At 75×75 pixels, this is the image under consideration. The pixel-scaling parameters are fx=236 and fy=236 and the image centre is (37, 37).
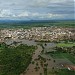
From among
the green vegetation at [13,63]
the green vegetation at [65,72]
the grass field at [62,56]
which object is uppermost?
the green vegetation at [13,63]

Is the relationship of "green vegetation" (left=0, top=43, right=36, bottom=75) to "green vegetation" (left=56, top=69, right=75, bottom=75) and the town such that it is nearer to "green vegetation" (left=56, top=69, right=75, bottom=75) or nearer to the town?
"green vegetation" (left=56, top=69, right=75, bottom=75)

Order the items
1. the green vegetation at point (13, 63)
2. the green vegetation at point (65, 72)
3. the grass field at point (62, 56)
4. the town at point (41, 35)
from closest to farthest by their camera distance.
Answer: the green vegetation at point (65, 72)
the green vegetation at point (13, 63)
the grass field at point (62, 56)
the town at point (41, 35)

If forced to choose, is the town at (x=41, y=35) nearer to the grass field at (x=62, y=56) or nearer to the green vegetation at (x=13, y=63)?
the grass field at (x=62, y=56)

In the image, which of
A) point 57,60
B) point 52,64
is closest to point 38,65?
point 52,64

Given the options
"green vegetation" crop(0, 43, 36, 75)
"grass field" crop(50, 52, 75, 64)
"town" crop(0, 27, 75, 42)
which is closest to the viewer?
"green vegetation" crop(0, 43, 36, 75)

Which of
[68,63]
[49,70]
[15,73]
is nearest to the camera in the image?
→ [15,73]

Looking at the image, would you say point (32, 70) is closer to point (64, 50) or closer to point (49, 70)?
point (49, 70)

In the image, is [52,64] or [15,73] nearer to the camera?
[15,73]

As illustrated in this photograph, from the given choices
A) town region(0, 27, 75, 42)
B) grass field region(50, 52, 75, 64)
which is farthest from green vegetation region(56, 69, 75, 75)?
town region(0, 27, 75, 42)

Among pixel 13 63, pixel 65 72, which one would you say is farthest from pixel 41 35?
pixel 65 72

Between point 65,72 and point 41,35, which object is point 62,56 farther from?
point 41,35

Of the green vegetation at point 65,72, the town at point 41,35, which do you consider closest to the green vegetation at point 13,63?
the green vegetation at point 65,72
